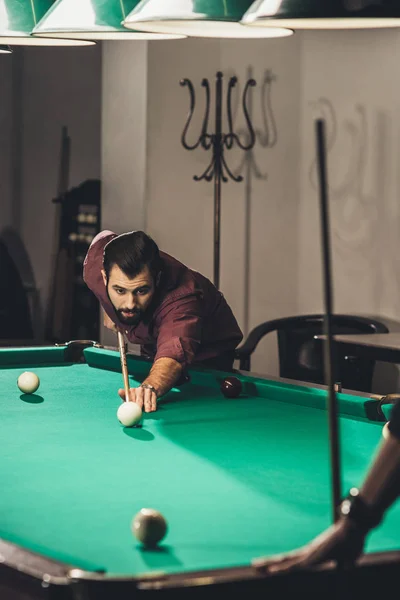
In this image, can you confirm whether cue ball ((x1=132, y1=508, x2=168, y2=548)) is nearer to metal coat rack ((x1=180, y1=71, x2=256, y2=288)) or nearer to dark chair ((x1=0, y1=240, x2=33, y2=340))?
metal coat rack ((x1=180, y1=71, x2=256, y2=288))

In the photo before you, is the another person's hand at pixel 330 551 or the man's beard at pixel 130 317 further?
the man's beard at pixel 130 317

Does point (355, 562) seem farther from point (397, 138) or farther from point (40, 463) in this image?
point (397, 138)

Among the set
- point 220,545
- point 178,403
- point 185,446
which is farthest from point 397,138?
point 220,545

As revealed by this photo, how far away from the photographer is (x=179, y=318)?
3791 millimetres

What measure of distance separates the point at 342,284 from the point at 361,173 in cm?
66

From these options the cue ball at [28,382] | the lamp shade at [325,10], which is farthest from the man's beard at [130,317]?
the lamp shade at [325,10]

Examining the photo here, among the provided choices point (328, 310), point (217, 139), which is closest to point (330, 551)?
point (328, 310)

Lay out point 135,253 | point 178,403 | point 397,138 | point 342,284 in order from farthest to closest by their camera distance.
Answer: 1. point 342,284
2. point 397,138
3. point 135,253
4. point 178,403

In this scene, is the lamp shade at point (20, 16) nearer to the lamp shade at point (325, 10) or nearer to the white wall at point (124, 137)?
the lamp shade at point (325, 10)

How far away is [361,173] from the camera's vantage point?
19.9 ft

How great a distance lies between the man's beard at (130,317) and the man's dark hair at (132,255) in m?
0.13

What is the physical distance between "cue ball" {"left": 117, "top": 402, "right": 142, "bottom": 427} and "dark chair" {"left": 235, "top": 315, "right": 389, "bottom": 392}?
194cm

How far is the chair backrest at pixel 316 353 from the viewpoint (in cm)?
486

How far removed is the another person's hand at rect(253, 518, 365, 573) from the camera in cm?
162
